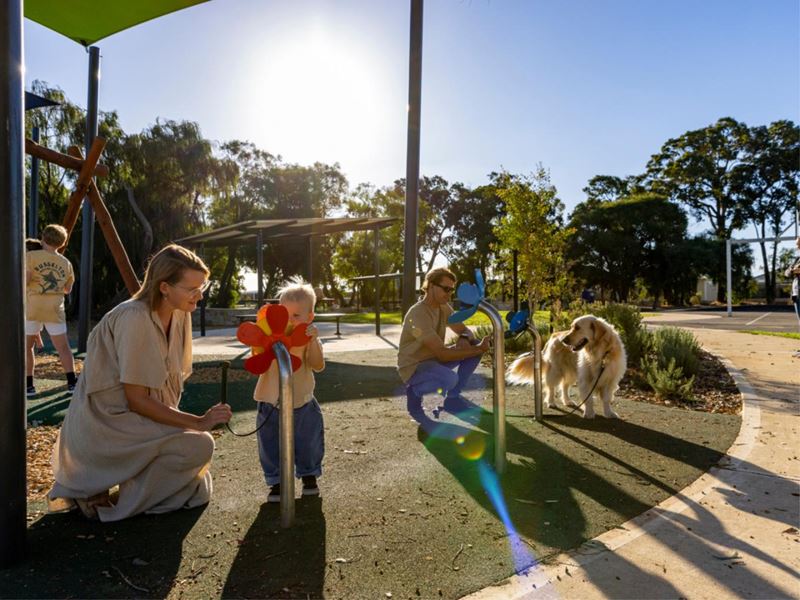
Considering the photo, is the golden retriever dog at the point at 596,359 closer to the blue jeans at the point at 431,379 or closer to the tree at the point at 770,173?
the blue jeans at the point at 431,379

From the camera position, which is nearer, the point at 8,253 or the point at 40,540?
the point at 8,253

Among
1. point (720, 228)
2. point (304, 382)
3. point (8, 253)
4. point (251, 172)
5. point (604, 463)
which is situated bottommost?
point (604, 463)

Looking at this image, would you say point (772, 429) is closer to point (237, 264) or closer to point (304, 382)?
point (304, 382)

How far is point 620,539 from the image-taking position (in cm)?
290

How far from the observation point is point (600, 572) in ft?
8.32

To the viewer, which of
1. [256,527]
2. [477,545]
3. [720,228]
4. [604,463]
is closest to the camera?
[477,545]

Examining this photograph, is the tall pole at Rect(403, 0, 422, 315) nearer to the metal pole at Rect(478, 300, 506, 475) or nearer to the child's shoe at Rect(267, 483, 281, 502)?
the metal pole at Rect(478, 300, 506, 475)

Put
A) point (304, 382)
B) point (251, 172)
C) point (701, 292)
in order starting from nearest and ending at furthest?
point (304, 382)
point (251, 172)
point (701, 292)

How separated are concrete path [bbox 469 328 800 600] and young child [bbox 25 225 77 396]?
5931mm

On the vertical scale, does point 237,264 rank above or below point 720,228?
below

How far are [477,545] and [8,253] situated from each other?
99.5 inches

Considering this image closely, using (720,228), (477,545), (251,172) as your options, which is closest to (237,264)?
(251,172)

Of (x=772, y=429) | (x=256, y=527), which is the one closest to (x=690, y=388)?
(x=772, y=429)

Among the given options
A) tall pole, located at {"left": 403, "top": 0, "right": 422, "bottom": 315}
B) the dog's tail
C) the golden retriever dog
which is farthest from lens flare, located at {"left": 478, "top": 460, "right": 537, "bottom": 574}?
tall pole, located at {"left": 403, "top": 0, "right": 422, "bottom": 315}
